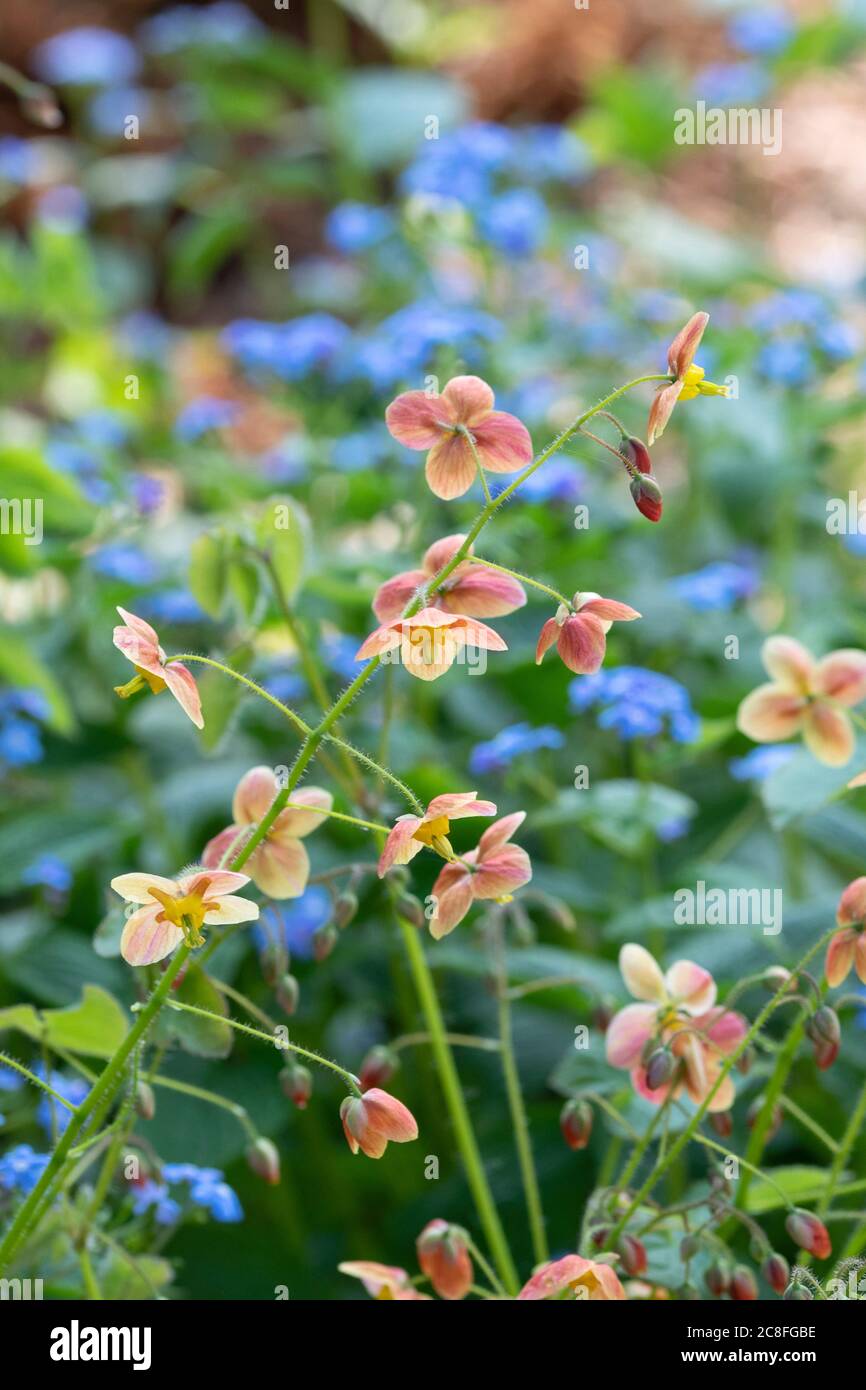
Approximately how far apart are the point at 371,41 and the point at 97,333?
6.68ft

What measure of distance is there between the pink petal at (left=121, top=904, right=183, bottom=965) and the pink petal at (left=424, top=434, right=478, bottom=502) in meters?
0.22

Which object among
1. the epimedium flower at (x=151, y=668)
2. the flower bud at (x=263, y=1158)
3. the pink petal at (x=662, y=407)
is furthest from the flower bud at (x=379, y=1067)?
the pink petal at (x=662, y=407)

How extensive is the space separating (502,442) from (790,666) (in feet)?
0.79

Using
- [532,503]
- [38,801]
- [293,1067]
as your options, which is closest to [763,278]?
[532,503]

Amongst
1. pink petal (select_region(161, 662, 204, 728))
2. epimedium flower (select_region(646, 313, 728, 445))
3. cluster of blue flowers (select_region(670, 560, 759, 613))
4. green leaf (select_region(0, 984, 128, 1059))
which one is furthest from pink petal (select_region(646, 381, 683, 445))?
cluster of blue flowers (select_region(670, 560, 759, 613))

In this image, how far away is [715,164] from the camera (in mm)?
4055

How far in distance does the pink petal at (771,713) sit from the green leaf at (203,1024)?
311 millimetres

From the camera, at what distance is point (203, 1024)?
0.80m

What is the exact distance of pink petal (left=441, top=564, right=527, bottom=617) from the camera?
73 cm

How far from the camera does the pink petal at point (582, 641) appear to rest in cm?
67

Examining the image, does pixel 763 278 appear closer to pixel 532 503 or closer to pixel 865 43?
pixel 865 43

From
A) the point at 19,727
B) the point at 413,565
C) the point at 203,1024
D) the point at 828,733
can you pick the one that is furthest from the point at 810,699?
the point at 19,727

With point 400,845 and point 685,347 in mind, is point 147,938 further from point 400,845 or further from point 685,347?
point 685,347

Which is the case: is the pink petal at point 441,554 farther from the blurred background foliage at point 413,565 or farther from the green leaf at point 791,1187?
the green leaf at point 791,1187
